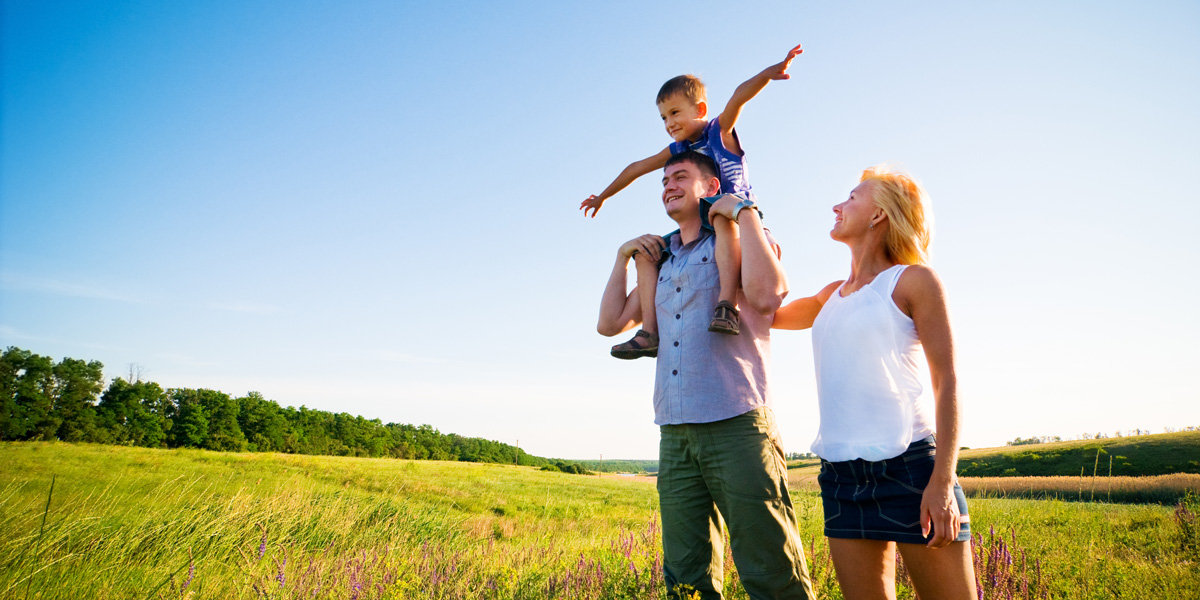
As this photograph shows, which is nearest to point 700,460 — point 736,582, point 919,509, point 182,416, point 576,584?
point 919,509

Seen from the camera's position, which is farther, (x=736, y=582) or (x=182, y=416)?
(x=182, y=416)

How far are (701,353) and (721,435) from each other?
15.4 inches

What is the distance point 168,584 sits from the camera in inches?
176

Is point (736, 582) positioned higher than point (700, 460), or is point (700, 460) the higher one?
point (700, 460)

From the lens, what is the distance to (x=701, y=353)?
2.58m

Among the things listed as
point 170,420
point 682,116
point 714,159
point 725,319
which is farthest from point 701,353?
point 170,420

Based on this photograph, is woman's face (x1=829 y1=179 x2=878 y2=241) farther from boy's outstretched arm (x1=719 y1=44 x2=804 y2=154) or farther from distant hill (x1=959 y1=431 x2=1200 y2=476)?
distant hill (x1=959 y1=431 x2=1200 y2=476)

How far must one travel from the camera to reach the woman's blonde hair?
2193 millimetres

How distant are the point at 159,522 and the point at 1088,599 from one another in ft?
39.3

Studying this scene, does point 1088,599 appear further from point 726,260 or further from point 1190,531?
point 1190,531

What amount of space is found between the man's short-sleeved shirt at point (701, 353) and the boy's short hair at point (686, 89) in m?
1.78

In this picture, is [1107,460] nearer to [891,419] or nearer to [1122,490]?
[1122,490]

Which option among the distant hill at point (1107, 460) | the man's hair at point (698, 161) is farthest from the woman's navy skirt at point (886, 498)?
the distant hill at point (1107, 460)

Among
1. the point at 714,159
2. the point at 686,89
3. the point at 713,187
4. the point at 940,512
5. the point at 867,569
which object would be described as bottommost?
the point at 867,569
